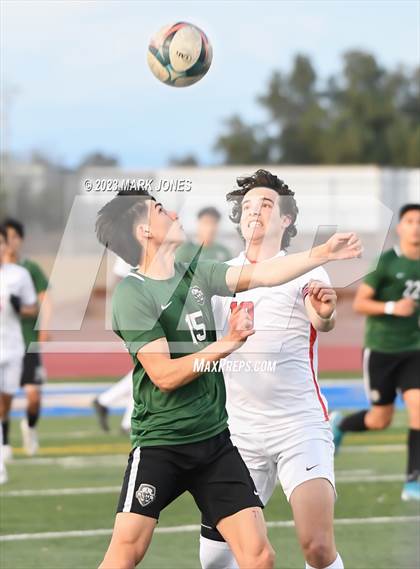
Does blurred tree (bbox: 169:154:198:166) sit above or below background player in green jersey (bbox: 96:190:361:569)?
above

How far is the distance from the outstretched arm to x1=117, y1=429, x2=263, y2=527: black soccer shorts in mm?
701

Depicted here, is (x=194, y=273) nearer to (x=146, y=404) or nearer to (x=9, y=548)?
(x=146, y=404)

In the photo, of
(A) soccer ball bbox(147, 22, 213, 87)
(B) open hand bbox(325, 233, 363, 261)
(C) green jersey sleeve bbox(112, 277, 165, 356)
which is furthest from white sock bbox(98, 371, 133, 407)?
(B) open hand bbox(325, 233, 363, 261)

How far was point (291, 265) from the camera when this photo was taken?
16.9ft

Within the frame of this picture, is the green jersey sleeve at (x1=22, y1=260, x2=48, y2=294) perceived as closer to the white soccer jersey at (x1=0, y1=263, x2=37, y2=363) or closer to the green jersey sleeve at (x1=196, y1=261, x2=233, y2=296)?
the white soccer jersey at (x1=0, y1=263, x2=37, y2=363)

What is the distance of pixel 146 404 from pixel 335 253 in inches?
41.4

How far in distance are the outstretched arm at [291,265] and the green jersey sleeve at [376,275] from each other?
4.20 meters

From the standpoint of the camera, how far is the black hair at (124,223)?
5.22 meters

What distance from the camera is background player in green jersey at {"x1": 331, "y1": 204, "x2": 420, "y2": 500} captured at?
371 inches

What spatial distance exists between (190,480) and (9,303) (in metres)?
6.44

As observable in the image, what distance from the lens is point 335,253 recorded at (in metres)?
4.76

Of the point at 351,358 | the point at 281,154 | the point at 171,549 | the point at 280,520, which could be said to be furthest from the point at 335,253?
the point at 281,154

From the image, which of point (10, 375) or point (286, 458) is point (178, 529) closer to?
point (286, 458)

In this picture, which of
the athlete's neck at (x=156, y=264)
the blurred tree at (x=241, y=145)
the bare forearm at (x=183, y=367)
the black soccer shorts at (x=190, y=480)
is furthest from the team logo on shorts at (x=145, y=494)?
the blurred tree at (x=241, y=145)
